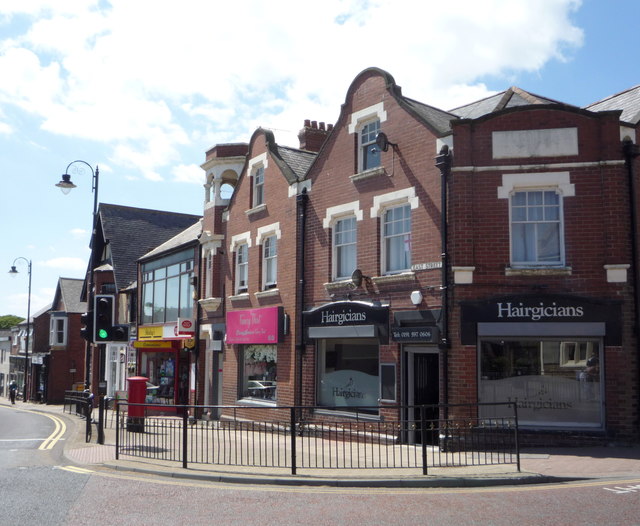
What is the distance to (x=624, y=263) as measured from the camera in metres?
14.1

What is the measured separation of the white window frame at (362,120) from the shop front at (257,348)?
5032 mm

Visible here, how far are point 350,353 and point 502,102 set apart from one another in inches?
288

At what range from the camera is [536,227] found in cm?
1491

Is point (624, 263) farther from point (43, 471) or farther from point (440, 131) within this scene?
point (43, 471)

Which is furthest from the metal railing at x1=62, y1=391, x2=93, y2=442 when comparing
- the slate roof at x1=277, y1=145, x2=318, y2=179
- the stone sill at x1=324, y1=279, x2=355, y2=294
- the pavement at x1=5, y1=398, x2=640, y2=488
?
the slate roof at x1=277, y1=145, x2=318, y2=179

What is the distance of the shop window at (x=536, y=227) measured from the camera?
14.8 m

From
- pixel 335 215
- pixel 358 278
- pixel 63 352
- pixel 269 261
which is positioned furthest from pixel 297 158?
pixel 63 352

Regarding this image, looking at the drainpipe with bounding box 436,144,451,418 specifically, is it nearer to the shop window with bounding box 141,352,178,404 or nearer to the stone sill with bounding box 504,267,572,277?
the stone sill with bounding box 504,267,572,277

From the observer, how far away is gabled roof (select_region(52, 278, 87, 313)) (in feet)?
165

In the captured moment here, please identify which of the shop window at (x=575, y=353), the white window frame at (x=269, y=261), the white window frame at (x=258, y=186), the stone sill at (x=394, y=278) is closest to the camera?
the shop window at (x=575, y=353)

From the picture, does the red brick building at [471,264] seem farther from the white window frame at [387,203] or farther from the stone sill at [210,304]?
the stone sill at [210,304]

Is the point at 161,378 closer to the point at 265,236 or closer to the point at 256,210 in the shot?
the point at 265,236

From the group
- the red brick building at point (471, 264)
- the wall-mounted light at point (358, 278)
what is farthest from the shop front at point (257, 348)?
the wall-mounted light at point (358, 278)

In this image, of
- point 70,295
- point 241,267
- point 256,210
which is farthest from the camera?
point 70,295
